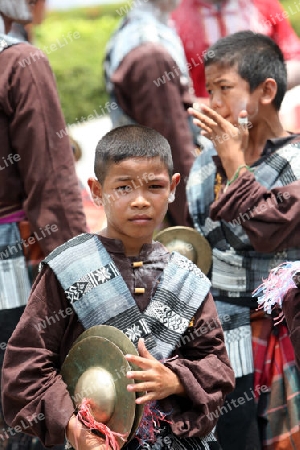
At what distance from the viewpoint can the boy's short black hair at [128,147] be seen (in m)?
3.36

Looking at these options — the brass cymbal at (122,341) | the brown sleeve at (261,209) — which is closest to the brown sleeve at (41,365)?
the brass cymbal at (122,341)

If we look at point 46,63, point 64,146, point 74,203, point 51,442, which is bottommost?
point 51,442

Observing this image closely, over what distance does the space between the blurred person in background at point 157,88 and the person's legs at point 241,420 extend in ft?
4.48

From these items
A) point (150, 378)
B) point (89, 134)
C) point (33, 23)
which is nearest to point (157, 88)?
point (33, 23)

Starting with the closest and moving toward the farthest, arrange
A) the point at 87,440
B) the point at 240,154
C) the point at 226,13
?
the point at 87,440
the point at 240,154
the point at 226,13

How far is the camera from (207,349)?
3.34m

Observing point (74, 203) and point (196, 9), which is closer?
point (74, 203)

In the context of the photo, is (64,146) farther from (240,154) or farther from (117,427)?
(117,427)

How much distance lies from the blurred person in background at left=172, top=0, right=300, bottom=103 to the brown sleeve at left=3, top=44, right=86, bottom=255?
180 centimetres

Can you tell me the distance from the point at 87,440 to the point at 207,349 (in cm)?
59

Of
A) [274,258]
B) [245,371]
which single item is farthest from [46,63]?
[245,371]

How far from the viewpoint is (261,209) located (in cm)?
385

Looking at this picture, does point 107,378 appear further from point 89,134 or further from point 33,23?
point 89,134

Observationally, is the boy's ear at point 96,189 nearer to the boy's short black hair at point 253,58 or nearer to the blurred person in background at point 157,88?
the boy's short black hair at point 253,58
